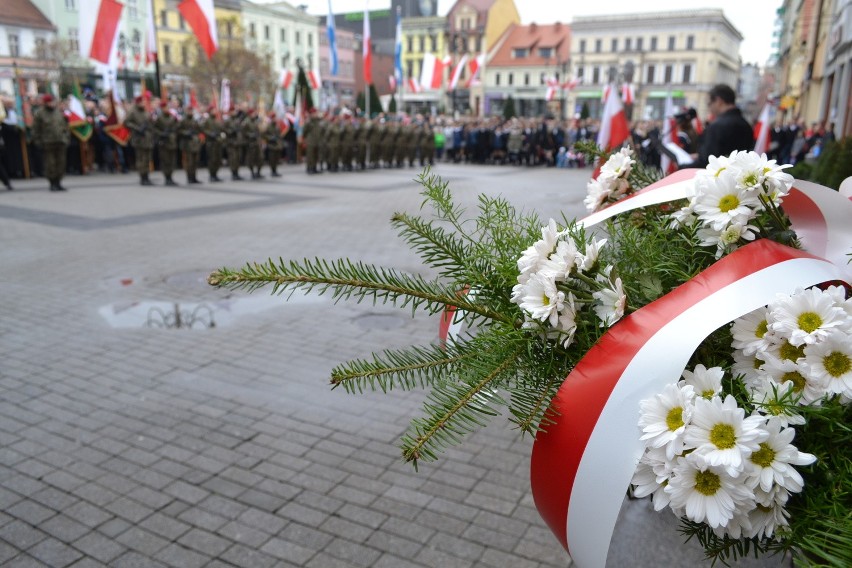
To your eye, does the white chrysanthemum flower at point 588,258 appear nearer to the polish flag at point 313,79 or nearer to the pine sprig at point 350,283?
Result: the pine sprig at point 350,283

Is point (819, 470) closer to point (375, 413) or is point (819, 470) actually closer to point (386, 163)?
point (375, 413)

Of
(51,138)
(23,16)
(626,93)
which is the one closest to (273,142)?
(51,138)

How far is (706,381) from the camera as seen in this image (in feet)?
3.38

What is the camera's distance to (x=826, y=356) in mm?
995

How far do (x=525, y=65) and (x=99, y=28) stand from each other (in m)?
70.9

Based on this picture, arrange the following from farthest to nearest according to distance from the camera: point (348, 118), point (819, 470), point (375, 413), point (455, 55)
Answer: point (455, 55)
point (348, 118)
point (375, 413)
point (819, 470)

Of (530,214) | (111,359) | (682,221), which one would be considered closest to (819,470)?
(682,221)

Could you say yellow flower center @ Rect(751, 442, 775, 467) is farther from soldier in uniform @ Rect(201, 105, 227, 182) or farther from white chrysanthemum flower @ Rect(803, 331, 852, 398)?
soldier in uniform @ Rect(201, 105, 227, 182)

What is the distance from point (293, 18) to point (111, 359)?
8142 centimetres

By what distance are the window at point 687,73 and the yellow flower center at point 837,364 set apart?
8247cm

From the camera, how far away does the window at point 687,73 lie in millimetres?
74812

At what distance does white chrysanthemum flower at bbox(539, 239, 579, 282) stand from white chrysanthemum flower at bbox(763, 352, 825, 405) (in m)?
0.33

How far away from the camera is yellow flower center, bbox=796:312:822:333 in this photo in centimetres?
100

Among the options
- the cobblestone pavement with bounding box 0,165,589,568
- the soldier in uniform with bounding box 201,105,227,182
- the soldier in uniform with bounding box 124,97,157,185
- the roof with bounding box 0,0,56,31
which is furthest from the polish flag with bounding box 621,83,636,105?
the roof with bounding box 0,0,56,31
